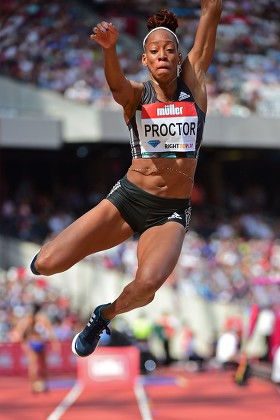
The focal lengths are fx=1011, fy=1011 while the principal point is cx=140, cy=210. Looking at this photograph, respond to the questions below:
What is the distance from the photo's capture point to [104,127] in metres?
22.9

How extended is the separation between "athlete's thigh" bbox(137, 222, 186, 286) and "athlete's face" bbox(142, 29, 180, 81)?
1134 mm

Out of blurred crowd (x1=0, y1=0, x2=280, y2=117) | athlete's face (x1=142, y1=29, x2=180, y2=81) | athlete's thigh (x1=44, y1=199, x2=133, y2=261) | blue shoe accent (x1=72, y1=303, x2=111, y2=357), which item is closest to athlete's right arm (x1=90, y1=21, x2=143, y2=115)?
athlete's face (x1=142, y1=29, x2=180, y2=81)

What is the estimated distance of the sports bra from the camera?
7543mm

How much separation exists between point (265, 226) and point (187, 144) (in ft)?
57.4

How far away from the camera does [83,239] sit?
7.59 meters

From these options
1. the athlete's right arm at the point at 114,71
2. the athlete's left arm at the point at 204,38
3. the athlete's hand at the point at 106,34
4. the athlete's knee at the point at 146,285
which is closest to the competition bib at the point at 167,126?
the athlete's right arm at the point at 114,71

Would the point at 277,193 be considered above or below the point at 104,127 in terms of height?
below

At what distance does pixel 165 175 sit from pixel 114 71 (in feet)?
3.23

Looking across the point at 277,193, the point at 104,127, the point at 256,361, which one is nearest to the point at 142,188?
the point at 256,361

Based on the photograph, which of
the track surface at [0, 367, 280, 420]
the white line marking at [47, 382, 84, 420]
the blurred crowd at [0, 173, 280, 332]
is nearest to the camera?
the white line marking at [47, 382, 84, 420]

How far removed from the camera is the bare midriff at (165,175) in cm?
764

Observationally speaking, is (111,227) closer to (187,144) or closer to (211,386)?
(187,144)

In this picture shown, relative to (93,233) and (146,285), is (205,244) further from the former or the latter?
(146,285)

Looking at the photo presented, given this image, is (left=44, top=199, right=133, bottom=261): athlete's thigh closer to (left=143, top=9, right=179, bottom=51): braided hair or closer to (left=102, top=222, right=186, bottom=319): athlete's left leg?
(left=102, top=222, right=186, bottom=319): athlete's left leg
